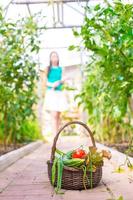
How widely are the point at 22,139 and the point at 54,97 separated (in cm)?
102

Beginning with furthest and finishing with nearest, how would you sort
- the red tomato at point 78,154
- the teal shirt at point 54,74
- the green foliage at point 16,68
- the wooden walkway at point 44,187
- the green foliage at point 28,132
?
the teal shirt at point 54,74 → the green foliage at point 28,132 → the green foliage at point 16,68 → the red tomato at point 78,154 → the wooden walkway at point 44,187

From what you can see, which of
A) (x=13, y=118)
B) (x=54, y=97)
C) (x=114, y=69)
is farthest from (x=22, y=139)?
(x=114, y=69)

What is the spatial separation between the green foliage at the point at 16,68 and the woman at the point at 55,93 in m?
1.56

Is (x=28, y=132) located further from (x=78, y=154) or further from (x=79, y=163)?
(x=79, y=163)

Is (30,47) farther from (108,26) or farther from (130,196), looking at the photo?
(130,196)

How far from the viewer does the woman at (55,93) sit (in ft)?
27.5

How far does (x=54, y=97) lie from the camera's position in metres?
8.64

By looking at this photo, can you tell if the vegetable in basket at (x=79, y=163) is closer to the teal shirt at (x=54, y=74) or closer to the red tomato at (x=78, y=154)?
the red tomato at (x=78, y=154)

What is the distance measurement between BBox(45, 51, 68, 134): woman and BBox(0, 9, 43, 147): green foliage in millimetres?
1560

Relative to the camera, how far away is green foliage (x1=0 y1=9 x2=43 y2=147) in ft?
18.0

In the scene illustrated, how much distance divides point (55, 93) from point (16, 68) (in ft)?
9.51

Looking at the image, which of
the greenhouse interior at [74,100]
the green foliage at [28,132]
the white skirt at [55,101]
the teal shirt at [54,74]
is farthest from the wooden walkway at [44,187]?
the white skirt at [55,101]

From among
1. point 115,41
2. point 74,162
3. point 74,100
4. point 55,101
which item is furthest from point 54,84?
point 74,162

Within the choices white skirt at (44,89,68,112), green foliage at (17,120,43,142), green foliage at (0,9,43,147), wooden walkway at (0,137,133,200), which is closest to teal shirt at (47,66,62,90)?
white skirt at (44,89,68,112)
